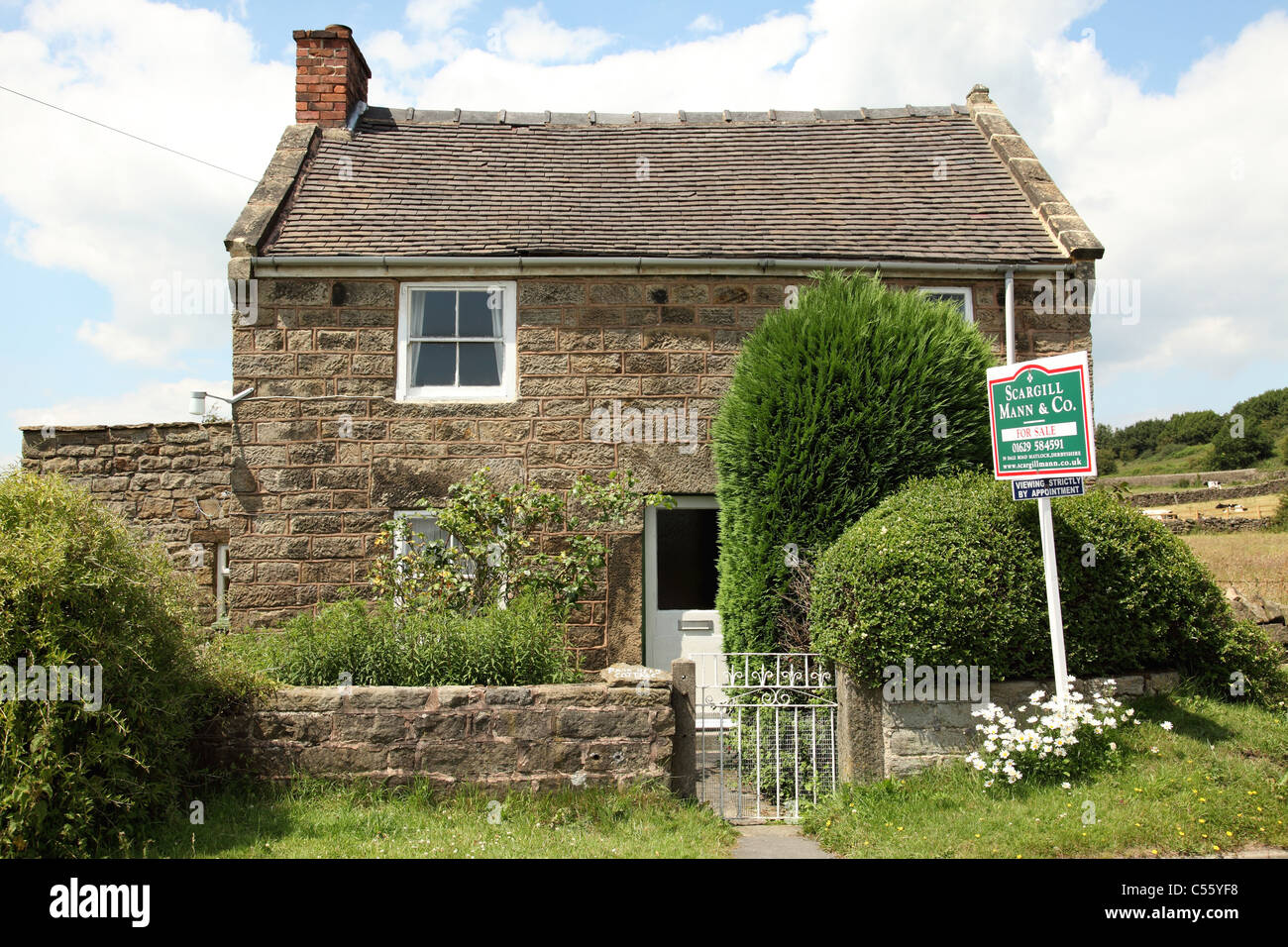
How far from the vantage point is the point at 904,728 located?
6211 mm

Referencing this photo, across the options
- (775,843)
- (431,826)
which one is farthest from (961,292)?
(431,826)

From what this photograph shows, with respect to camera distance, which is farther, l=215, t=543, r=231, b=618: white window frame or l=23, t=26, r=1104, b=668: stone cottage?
l=215, t=543, r=231, b=618: white window frame

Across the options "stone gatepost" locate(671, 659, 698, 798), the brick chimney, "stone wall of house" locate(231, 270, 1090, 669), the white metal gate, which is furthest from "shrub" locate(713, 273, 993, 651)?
the brick chimney

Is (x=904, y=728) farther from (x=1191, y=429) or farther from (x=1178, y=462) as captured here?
(x=1191, y=429)

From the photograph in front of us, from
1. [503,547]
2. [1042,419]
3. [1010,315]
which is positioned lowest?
[503,547]

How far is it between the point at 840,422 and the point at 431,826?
4.63 meters

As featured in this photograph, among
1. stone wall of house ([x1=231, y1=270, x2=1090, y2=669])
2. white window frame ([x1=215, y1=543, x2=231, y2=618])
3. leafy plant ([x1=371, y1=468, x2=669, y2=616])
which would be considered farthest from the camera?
white window frame ([x1=215, y1=543, x2=231, y2=618])

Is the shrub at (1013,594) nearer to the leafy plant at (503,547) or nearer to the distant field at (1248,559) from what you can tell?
the leafy plant at (503,547)

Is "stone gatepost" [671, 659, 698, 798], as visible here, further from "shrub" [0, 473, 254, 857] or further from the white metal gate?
"shrub" [0, 473, 254, 857]

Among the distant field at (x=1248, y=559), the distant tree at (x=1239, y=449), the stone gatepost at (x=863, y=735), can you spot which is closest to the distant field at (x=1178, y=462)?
the distant tree at (x=1239, y=449)

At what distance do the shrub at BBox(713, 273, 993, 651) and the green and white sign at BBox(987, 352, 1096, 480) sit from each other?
936 mm

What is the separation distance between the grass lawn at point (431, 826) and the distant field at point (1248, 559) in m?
7.88

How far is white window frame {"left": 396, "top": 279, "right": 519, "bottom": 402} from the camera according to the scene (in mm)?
10000

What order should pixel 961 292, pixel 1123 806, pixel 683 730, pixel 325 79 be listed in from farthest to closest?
pixel 325 79, pixel 961 292, pixel 683 730, pixel 1123 806
